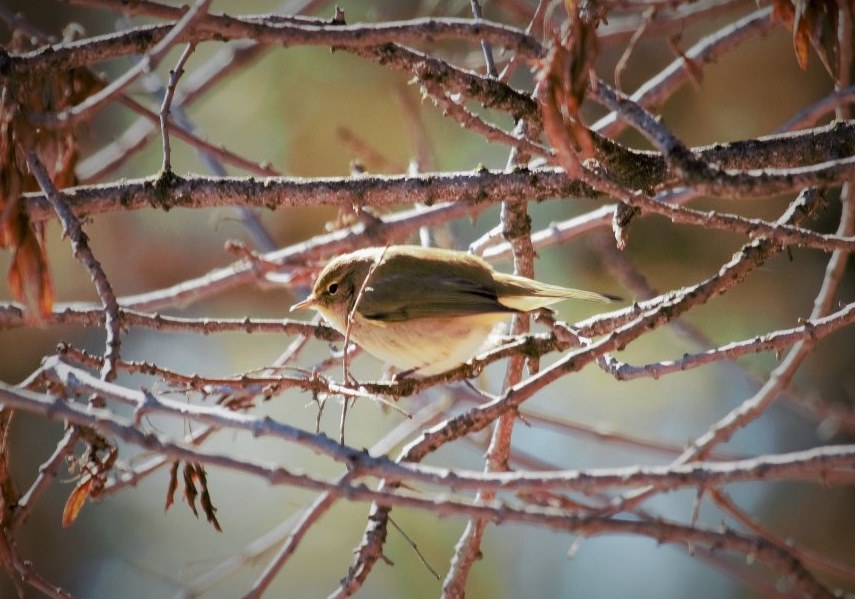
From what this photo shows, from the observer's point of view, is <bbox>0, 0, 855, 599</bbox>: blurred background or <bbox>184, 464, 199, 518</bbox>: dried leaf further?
<bbox>0, 0, 855, 599</bbox>: blurred background

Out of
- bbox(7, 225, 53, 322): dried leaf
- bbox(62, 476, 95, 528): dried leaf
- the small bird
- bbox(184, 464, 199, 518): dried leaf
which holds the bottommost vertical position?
bbox(62, 476, 95, 528): dried leaf

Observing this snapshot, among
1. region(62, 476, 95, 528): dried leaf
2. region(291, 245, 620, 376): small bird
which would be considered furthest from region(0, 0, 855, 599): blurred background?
region(62, 476, 95, 528): dried leaf

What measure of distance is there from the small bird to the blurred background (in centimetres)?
138

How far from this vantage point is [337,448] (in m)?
1.22

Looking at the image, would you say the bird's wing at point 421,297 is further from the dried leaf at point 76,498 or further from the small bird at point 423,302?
the dried leaf at point 76,498

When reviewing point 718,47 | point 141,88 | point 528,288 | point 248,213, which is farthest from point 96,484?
point 141,88

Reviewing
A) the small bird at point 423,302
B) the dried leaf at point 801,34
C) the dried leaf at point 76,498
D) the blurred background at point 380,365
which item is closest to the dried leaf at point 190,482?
the dried leaf at point 76,498

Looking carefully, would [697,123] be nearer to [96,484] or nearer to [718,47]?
[718,47]

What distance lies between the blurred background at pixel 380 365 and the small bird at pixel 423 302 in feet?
4.53

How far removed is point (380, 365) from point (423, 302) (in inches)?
72.0

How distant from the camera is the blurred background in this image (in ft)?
14.5

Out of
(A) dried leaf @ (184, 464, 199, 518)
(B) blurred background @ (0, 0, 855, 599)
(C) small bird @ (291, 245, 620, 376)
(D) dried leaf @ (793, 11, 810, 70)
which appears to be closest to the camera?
(D) dried leaf @ (793, 11, 810, 70)

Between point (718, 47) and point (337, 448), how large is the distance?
6.81 feet

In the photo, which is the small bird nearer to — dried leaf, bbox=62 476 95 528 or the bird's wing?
the bird's wing
